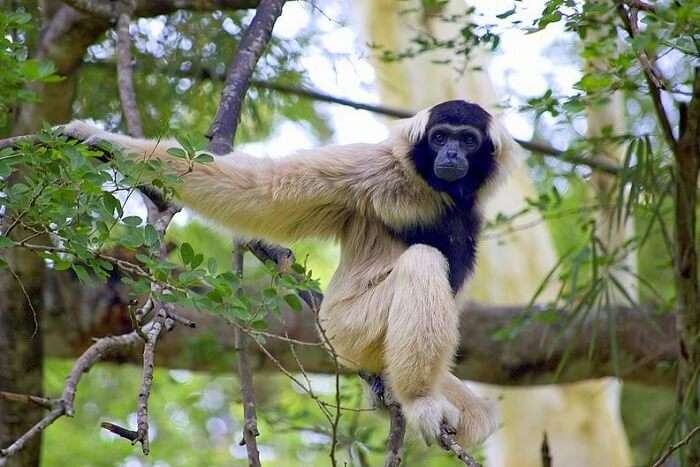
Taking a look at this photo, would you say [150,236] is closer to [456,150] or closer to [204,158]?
[204,158]

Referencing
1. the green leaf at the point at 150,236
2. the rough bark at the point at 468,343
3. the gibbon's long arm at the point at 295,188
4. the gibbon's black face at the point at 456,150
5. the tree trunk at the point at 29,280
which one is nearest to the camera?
the green leaf at the point at 150,236

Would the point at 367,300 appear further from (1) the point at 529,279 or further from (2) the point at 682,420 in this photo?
(1) the point at 529,279

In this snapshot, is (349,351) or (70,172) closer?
(70,172)

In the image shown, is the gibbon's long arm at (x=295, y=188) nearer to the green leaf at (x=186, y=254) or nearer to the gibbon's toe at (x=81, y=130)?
the gibbon's toe at (x=81, y=130)


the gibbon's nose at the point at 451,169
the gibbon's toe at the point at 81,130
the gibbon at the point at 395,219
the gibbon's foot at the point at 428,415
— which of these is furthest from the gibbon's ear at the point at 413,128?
the gibbon's toe at the point at 81,130

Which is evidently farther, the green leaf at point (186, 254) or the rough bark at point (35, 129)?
the rough bark at point (35, 129)

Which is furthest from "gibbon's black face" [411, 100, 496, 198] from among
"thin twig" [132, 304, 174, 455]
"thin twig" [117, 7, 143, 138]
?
"thin twig" [132, 304, 174, 455]

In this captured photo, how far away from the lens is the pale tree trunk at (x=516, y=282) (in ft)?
40.5

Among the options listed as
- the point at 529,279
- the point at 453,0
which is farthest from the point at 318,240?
the point at 529,279

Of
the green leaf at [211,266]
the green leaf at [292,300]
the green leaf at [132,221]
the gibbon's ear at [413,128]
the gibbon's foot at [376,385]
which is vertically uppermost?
the gibbon's ear at [413,128]

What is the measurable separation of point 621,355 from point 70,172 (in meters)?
6.16

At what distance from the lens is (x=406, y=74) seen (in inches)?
Result: 528

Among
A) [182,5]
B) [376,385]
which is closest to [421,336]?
[376,385]

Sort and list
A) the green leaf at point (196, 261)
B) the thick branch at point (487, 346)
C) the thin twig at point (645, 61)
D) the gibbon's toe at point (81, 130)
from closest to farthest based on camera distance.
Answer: the green leaf at point (196, 261) < the thin twig at point (645, 61) < the gibbon's toe at point (81, 130) < the thick branch at point (487, 346)
